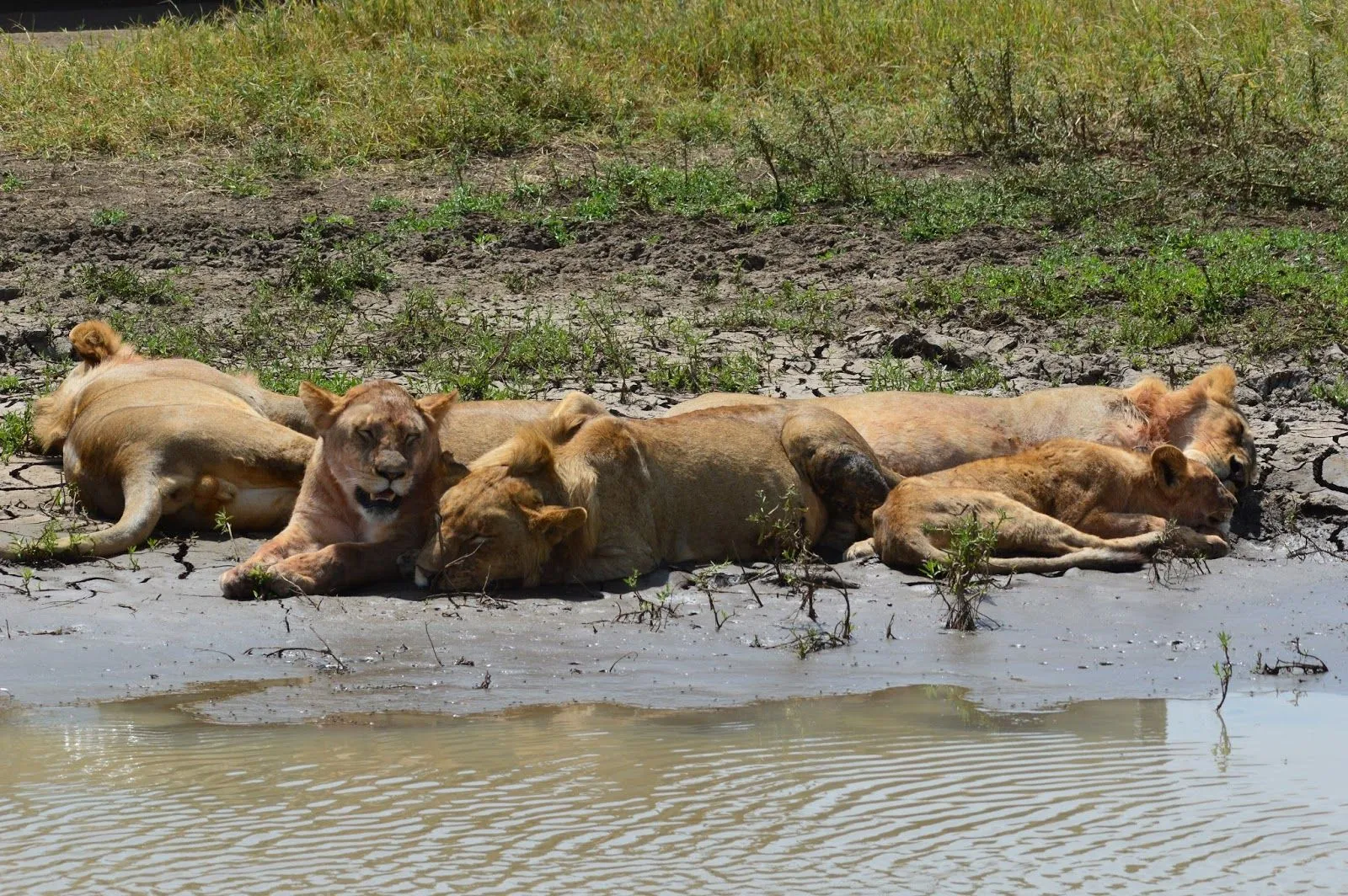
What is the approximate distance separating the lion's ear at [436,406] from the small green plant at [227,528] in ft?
3.45

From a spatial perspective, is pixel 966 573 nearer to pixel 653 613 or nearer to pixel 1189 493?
pixel 653 613

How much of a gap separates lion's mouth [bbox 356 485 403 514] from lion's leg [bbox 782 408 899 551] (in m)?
1.88

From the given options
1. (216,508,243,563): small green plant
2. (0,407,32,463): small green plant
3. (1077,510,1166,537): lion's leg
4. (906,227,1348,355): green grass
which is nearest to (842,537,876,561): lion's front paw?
(1077,510,1166,537): lion's leg

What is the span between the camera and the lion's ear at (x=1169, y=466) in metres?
8.27

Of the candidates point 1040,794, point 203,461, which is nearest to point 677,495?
point 203,461

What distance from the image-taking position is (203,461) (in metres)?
8.32

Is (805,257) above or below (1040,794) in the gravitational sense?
above

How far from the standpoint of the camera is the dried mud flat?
6.56 m

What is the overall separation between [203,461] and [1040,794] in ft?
14.9

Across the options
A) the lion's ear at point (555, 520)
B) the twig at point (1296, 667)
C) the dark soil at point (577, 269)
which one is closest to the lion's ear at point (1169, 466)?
the dark soil at point (577, 269)

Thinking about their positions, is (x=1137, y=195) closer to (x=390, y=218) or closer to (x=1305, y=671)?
(x=390, y=218)

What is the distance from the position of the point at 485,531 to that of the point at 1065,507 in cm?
267

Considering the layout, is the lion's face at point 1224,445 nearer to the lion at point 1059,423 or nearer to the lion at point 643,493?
the lion at point 1059,423

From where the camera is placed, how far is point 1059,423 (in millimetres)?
9000
